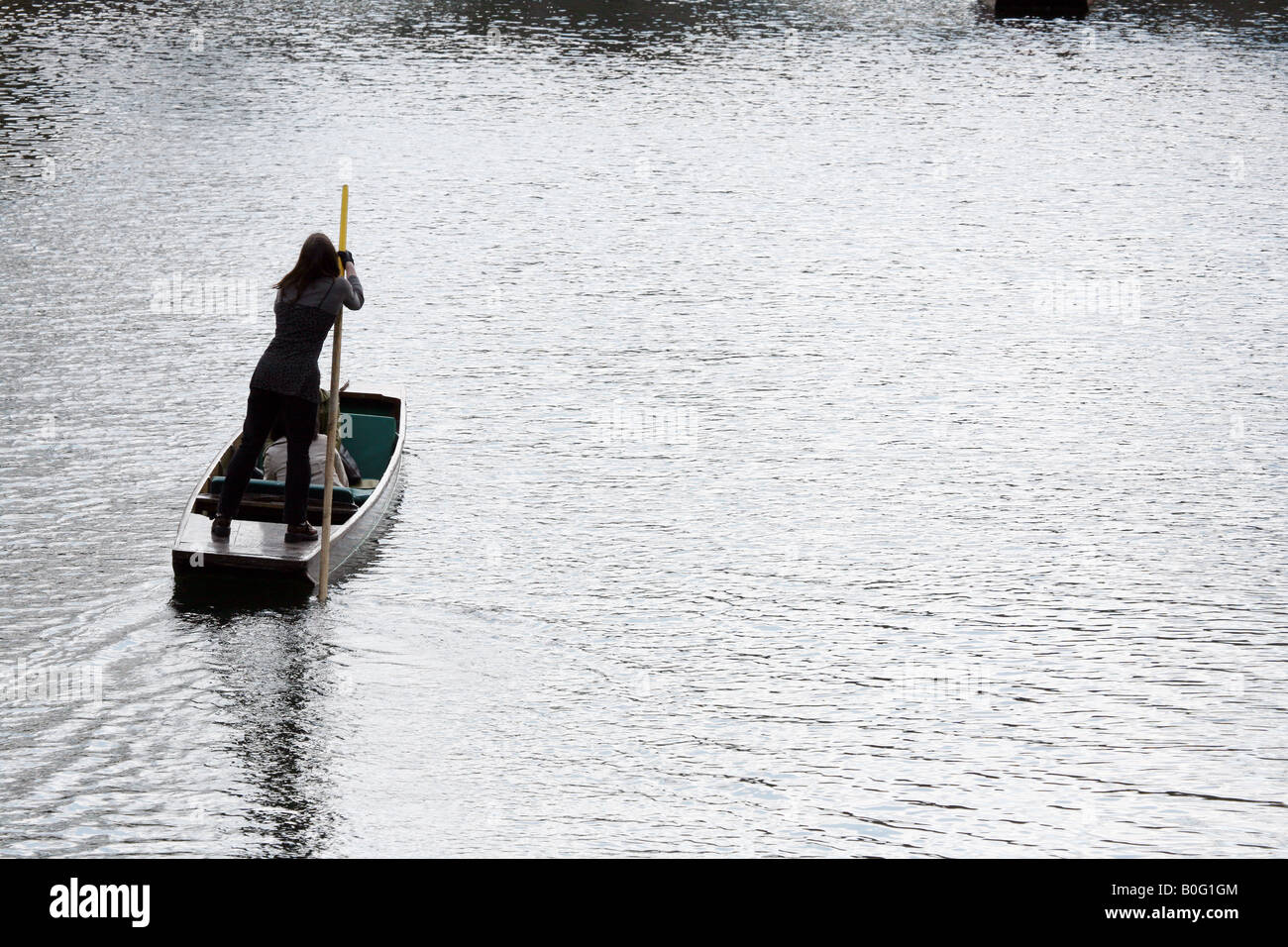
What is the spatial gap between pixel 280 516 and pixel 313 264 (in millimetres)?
2535

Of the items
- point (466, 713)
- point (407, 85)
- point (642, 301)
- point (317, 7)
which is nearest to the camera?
point (466, 713)

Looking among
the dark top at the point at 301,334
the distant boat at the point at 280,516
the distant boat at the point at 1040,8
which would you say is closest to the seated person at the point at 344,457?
the distant boat at the point at 280,516

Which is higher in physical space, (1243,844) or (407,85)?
(407,85)

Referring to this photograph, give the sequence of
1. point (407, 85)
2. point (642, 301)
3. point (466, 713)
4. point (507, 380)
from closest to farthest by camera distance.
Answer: point (466, 713), point (507, 380), point (642, 301), point (407, 85)

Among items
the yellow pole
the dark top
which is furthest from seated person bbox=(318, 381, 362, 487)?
the dark top

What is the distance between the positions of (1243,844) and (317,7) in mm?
45770

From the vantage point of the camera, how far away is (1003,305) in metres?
24.6

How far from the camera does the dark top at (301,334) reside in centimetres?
1375

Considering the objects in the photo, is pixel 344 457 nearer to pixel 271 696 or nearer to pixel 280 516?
pixel 280 516

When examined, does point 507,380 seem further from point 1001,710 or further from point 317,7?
point 317,7

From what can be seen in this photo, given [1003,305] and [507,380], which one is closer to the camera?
[507,380]

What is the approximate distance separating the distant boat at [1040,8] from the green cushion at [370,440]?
4200 cm

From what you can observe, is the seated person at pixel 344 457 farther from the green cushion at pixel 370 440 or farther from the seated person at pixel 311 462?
the green cushion at pixel 370 440

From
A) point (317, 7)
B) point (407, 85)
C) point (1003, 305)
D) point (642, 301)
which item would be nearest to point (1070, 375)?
point (1003, 305)
